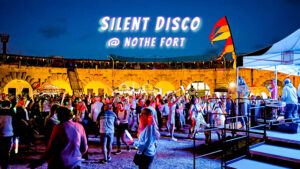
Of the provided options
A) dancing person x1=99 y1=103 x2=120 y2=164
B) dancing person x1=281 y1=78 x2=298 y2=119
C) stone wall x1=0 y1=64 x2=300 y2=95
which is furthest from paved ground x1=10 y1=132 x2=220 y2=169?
stone wall x1=0 y1=64 x2=300 y2=95

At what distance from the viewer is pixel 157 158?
7.27 meters

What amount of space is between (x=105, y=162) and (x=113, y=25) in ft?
60.0

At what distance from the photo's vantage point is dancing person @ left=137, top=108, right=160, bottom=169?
4379mm

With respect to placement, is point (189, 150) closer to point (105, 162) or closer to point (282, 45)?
point (105, 162)

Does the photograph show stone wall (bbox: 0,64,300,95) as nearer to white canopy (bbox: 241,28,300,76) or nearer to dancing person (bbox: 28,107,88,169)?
white canopy (bbox: 241,28,300,76)

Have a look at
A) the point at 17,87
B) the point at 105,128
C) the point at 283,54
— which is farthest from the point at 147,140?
the point at 17,87

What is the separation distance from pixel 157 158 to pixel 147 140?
314 centimetres

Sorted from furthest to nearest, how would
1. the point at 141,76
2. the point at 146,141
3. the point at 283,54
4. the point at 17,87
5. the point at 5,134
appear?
the point at 141,76
the point at 17,87
the point at 283,54
the point at 5,134
the point at 146,141

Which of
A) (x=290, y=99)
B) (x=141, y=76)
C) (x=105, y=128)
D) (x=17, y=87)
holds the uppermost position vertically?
(x=141, y=76)

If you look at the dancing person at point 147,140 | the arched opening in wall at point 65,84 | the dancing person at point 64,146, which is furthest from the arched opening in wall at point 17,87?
the dancing person at point 64,146

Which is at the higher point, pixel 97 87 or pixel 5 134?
pixel 97 87

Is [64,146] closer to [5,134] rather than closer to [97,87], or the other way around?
[5,134]

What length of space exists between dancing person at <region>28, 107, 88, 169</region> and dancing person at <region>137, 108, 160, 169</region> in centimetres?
140

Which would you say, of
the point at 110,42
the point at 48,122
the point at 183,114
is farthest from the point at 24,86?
the point at 48,122
